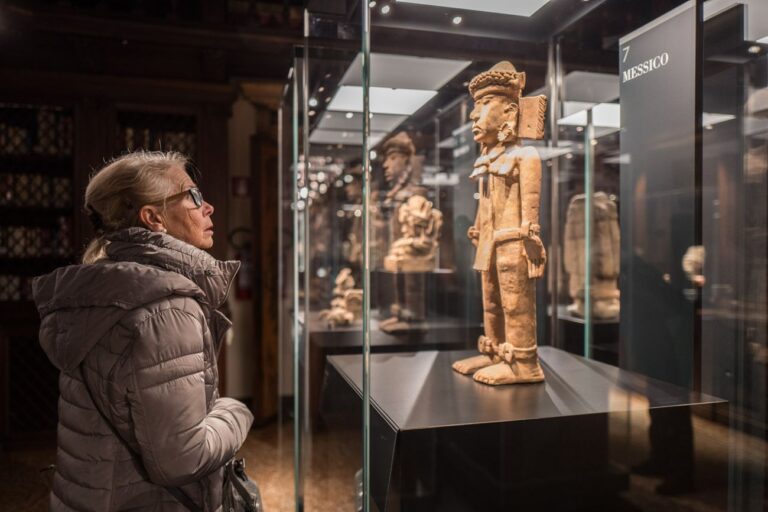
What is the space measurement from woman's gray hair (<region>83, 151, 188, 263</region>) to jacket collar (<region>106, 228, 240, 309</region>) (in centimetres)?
5

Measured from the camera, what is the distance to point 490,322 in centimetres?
193

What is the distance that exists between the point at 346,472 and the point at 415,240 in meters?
1.47

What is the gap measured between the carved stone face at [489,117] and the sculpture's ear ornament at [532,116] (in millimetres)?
57

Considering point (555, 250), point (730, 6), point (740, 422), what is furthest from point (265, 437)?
point (730, 6)

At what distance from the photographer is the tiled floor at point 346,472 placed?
1464mm

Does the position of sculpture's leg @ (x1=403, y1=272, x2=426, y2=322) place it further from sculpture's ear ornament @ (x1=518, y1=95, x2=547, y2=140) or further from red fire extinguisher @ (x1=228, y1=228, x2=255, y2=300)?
red fire extinguisher @ (x1=228, y1=228, x2=255, y2=300)

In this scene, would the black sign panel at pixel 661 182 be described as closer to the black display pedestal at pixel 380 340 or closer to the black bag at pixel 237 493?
the black display pedestal at pixel 380 340

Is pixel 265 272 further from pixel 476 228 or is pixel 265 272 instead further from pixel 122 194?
pixel 122 194

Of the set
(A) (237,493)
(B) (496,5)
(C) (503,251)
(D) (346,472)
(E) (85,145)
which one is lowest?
(D) (346,472)

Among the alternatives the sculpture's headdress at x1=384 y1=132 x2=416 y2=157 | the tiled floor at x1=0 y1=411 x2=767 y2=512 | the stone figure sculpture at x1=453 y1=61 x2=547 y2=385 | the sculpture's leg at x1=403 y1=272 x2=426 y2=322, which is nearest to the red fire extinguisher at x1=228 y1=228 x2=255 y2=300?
the tiled floor at x1=0 y1=411 x2=767 y2=512

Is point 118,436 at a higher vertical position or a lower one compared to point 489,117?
lower

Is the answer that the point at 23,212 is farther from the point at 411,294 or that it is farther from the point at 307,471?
the point at 411,294

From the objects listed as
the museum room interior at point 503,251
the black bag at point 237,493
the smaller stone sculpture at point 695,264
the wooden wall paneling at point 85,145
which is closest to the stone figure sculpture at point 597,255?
Result: the museum room interior at point 503,251

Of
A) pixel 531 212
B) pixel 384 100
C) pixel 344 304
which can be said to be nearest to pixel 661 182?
pixel 531 212
